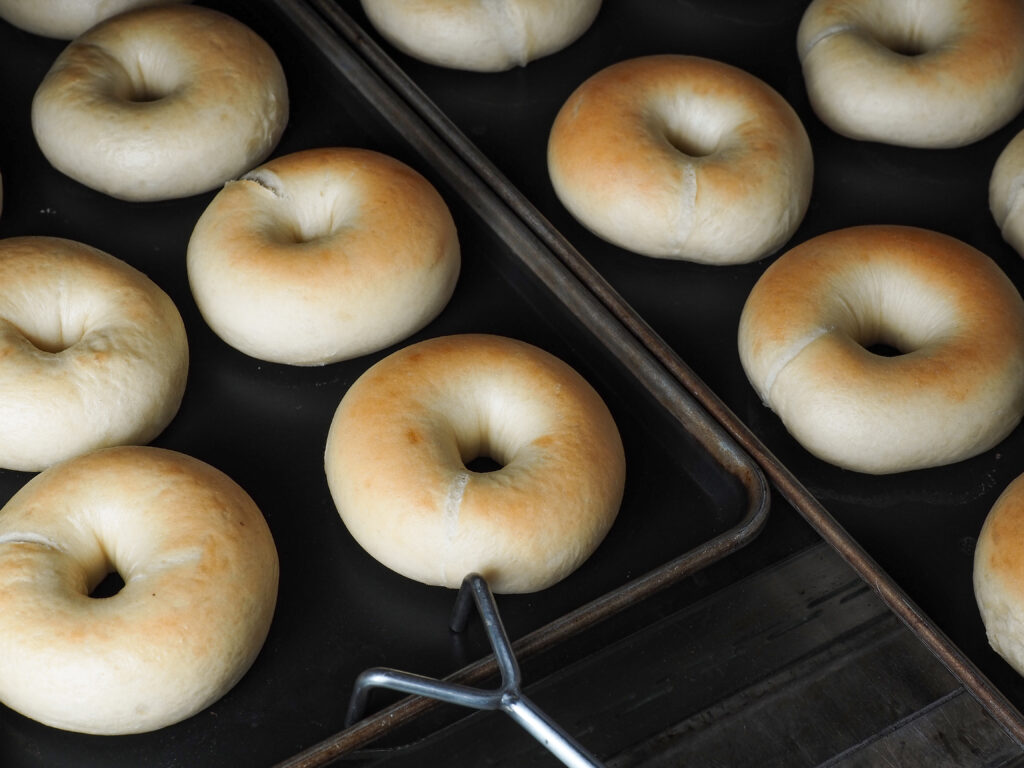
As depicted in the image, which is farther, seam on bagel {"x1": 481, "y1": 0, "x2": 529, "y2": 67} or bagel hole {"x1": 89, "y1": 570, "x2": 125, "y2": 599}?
seam on bagel {"x1": 481, "y1": 0, "x2": 529, "y2": 67}

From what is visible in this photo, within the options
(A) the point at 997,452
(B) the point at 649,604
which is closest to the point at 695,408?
(B) the point at 649,604

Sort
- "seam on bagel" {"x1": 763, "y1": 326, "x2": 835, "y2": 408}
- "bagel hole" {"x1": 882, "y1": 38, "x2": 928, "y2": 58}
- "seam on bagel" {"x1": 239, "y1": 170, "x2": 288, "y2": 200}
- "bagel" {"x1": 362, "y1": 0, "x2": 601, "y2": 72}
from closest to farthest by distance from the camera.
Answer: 1. "seam on bagel" {"x1": 763, "y1": 326, "x2": 835, "y2": 408}
2. "seam on bagel" {"x1": 239, "y1": 170, "x2": 288, "y2": 200}
3. "bagel" {"x1": 362, "y1": 0, "x2": 601, "y2": 72}
4. "bagel hole" {"x1": 882, "y1": 38, "x2": 928, "y2": 58}

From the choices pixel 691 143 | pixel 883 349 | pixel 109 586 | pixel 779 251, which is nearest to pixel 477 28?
pixel 691 143

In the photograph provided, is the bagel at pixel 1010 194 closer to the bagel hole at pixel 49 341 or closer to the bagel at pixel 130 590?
the bagel at pixel 130 590

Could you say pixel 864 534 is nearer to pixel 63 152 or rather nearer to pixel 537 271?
pixel 537 271

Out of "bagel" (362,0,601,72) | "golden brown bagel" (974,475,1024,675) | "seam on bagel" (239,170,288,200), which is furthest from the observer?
"bagel" (362,0,601,72)

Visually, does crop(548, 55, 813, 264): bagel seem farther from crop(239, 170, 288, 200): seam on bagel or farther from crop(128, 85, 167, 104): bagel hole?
crop(128, 85, 167, 104): bagel hole

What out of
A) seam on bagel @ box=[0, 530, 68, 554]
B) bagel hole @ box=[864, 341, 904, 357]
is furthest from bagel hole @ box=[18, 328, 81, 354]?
bagel hole @ box=[864, 341, 904, 357]
